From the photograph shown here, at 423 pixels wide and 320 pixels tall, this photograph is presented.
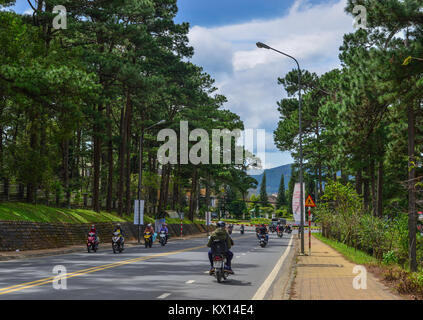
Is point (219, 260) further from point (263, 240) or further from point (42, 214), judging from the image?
point (263, 240)

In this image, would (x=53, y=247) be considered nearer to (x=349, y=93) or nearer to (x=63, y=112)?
(x=63, y=112)

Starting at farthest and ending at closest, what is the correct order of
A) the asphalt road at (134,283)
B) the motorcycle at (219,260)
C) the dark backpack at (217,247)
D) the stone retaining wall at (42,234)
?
1. the stone retaining wall at (42,234)
2. the dark backpack at (217,247)
3. the motorcycle at (219,260)
4. the asphalt road at (134,283)

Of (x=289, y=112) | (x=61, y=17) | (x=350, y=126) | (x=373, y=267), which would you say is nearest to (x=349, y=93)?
(x=350, y=126)

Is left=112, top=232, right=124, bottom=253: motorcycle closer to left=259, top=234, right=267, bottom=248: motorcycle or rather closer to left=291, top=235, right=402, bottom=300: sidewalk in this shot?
left=259, top=234, right=267, bottom=248: motorcycle

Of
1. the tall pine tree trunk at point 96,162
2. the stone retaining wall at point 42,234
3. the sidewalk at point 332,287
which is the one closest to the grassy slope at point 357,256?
the sidewalk at point 332,287

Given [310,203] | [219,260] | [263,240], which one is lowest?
[263,240]

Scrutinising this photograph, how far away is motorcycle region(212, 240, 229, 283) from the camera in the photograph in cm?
1488

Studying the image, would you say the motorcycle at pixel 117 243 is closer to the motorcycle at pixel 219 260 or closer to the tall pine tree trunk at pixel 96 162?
the tall pine tree trunk at pixel 96 162

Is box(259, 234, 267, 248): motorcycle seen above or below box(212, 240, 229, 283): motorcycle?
below

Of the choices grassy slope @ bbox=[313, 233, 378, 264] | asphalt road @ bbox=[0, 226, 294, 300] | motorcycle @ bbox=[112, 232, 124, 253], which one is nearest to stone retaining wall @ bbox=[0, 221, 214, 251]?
motorcycle @ bbox=[112, 232, 124, 253]

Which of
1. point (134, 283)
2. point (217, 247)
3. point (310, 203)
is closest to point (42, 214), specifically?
point (310, 203)

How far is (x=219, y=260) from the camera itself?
1491 cm

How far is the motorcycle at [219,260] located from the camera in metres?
14.9
